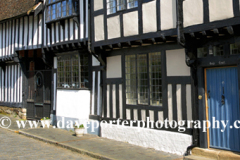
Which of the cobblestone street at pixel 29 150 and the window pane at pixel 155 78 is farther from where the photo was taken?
the window pane at pixel 155 78

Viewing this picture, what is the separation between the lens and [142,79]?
8.74 m

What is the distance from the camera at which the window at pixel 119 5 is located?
856cm

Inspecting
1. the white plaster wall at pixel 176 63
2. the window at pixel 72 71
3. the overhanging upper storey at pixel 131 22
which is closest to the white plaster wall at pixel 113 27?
the overhanging upper storey at pixel 131 22

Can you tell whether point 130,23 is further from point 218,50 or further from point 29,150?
point 29,150

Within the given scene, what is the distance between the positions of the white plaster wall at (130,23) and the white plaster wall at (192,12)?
1811 millimetres

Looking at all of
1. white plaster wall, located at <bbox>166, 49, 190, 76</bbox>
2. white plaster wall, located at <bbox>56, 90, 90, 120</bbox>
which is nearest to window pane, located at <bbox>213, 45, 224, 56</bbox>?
white plaster wall, located at <bbox>166, 49, 190, 76</bbox>

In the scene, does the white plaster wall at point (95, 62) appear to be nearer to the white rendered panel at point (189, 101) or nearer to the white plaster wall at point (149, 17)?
the white plaster wall at point (149, 17)

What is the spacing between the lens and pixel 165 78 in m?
8.02

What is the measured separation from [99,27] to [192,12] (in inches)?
149

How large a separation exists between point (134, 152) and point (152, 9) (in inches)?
162

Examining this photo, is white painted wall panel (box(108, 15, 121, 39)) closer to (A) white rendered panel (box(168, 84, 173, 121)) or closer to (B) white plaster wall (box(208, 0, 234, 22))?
(A) white rendered panel (box(168, 84, 173, 121))

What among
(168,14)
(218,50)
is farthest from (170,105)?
(168,14)

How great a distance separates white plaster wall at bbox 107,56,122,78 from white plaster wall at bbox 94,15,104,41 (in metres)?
0.86

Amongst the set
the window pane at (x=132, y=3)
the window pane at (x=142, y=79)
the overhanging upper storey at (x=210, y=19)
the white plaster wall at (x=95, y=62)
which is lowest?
the window pane at (x=142, y=79)
